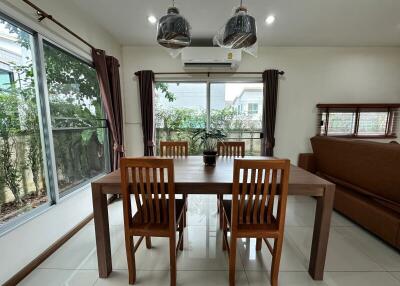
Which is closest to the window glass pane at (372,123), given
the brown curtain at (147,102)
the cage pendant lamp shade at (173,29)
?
the cage pendant lamp shade at (173,29)

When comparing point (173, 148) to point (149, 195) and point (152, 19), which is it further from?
point (152, 19)

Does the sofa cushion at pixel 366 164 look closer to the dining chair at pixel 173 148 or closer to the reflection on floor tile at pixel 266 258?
the reflection on floor tile at pixel 266 258

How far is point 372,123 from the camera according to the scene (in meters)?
3.57

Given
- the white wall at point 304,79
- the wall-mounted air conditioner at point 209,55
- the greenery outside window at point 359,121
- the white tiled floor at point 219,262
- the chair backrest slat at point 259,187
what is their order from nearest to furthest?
the chair backrest slat at point 259,187, the white tiled floor at point 219,262, the wall-mounted air conditioner at point 209,55, the white wall at point 304,79, the greenery outside window at point 359,121

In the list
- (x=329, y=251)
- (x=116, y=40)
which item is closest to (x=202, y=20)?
(x=116, y=40)

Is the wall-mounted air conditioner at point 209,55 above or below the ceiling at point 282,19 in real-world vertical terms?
below

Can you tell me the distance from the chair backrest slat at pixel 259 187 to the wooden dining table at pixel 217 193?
0.11 m

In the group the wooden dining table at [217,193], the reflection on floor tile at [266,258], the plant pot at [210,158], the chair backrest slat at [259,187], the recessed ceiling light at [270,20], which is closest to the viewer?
the chair backrest slat at [259,187]

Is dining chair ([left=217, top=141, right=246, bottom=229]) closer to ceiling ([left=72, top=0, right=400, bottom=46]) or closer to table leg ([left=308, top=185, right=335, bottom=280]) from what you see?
table leg ([left=308, top=185, right=335, bottom=280])

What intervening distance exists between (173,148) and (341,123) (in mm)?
3276

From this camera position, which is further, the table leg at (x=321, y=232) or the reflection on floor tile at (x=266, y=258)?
the reflection on floor tile at (x=266, y=258)

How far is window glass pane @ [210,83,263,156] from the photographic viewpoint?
3.57 m

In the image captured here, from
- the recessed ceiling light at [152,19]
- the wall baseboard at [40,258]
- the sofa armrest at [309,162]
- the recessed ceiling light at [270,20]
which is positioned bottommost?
the wall baseboard at [40,258]

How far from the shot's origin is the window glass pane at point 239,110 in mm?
3575
